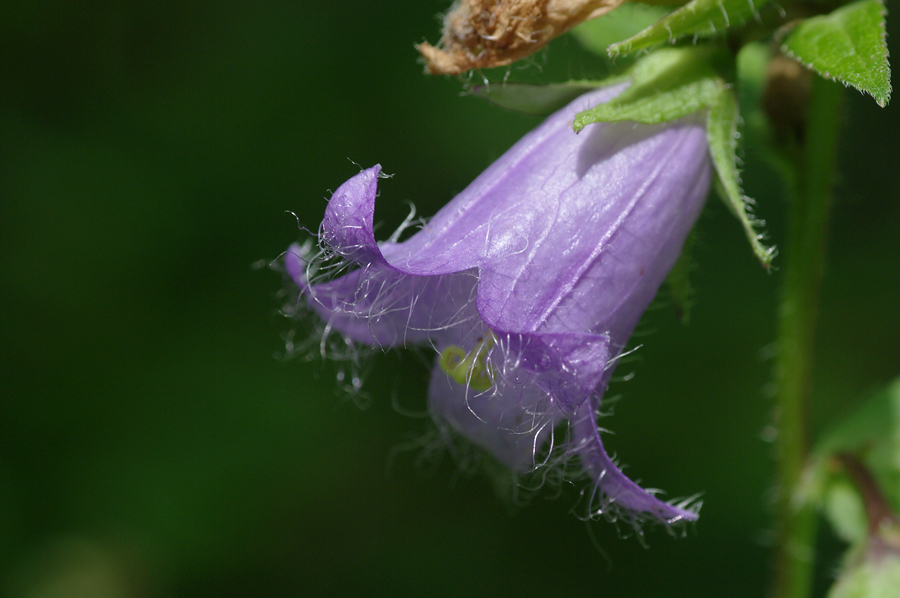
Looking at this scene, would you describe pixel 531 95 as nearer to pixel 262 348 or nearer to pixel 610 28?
pixel 610 28

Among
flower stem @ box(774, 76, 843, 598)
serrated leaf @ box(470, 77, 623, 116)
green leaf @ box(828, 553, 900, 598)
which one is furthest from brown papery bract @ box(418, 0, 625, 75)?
green leaf @ box(828, 553, 900, 598)

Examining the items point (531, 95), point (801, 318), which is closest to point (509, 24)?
point (531, 95)

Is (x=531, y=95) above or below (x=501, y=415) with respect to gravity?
above

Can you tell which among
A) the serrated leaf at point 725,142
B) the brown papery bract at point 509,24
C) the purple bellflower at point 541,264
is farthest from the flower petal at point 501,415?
the brown papery bract at point 509,24

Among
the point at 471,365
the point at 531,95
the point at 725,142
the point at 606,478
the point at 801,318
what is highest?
the point at 531,95

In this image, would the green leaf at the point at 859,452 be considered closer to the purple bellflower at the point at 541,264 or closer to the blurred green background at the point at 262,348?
the purple bellflower at the point at 541,264

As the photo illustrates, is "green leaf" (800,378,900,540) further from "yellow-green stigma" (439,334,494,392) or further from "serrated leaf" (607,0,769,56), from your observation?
"serrated leaf" (607,0,769,56)
